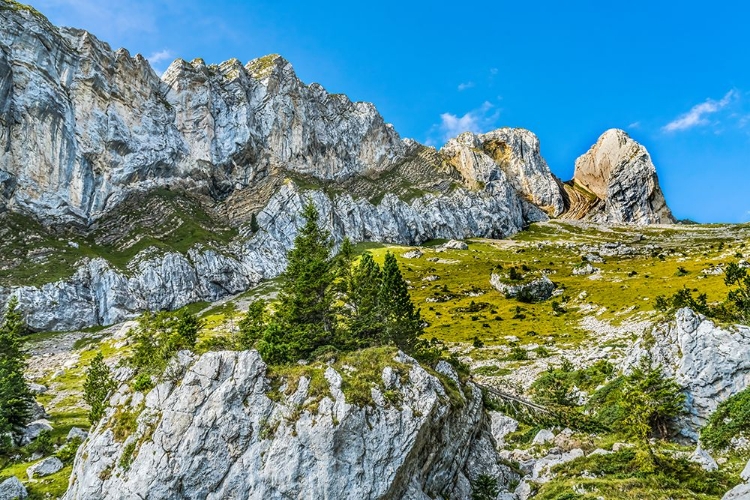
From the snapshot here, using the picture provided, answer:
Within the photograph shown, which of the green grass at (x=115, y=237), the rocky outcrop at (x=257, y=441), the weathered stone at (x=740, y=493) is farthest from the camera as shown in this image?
the green grass at (x=115, y=237)

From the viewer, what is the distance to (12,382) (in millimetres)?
41938

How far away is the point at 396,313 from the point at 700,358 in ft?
90.0

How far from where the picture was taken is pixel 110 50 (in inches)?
6747

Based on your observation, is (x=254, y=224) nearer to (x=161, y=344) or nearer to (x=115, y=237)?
(x=115, y=237)

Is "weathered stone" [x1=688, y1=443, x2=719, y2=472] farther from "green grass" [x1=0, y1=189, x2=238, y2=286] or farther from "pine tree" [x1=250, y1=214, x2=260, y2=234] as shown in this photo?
"pine tree" [x1=250, y1=214, x2=260, y2=234]

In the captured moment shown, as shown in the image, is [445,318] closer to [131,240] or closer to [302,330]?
[302,330]

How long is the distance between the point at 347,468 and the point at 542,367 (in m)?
41.1

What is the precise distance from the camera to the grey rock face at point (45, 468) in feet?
96.3

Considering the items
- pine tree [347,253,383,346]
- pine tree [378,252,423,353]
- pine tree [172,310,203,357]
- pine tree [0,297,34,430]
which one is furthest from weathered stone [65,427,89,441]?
pine tree [378,252,423,353]

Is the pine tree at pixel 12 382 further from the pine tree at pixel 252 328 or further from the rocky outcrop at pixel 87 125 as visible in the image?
the rocky outcrop at pixel 87 125

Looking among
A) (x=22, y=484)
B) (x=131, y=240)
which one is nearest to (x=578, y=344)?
(x=22, y=484)

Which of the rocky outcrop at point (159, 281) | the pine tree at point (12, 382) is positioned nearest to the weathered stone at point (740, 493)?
the pine tree at point (12, 382)

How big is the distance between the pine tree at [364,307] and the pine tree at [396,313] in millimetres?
1048

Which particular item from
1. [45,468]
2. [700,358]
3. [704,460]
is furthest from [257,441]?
[700,358]
